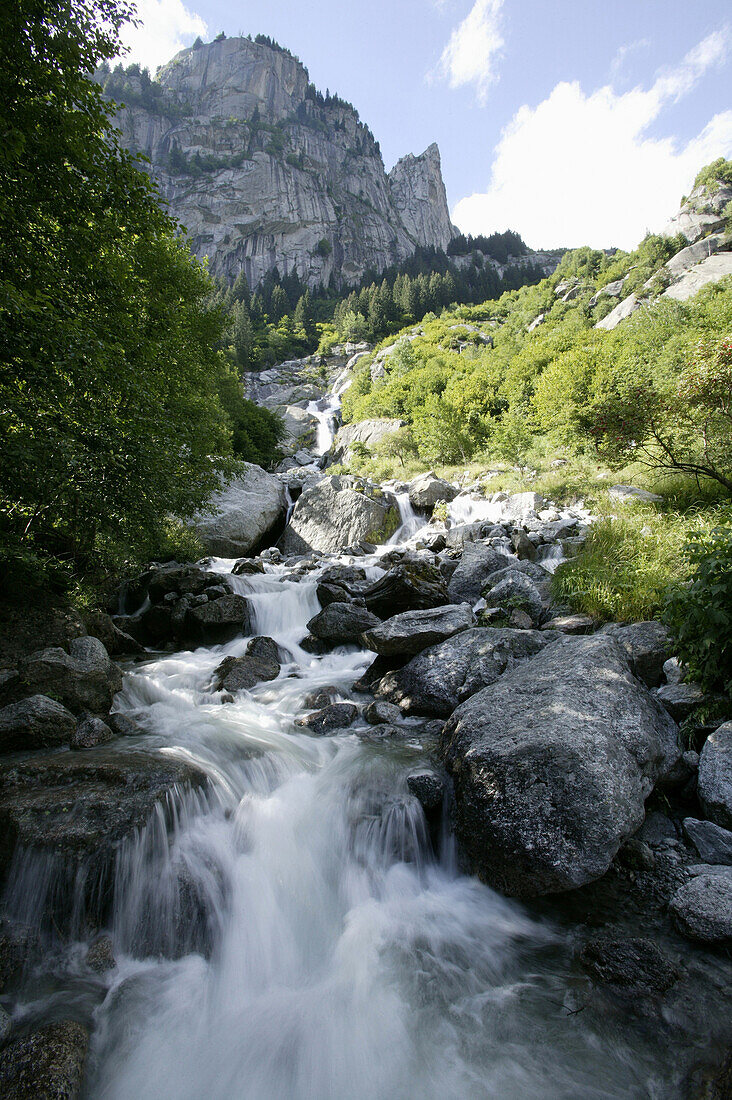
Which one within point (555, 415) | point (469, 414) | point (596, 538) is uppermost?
point (469, 414)

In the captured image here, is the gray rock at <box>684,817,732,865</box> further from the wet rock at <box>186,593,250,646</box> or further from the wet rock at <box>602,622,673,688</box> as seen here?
the wet rock at <box>186,593,250,646</box>

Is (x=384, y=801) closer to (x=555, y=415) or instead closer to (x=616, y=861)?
(x=616, y=861)

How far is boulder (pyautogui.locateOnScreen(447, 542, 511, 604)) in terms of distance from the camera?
10008 millimetres

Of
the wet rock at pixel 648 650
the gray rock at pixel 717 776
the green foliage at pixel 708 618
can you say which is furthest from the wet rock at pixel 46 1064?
the wet rock at pixel 648 650

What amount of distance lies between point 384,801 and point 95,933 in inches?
103

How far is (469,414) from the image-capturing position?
2675 centimetres

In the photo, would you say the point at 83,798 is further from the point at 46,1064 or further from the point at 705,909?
the point at 705,909

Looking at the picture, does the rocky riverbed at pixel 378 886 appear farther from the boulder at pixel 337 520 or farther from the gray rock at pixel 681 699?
the boulder at pixel 337 520

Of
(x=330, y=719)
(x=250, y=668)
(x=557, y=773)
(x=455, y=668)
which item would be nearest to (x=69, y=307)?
(x=250, y=668)

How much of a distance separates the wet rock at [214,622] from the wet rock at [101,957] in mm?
7153

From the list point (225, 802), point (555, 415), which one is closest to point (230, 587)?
point (225, 802)

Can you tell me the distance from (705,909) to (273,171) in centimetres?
16481

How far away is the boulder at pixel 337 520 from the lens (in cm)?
1791

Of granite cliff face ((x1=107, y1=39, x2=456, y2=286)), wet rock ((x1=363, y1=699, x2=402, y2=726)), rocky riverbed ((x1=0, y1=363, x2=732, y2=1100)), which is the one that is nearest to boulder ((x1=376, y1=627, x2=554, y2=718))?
rocky riverbed ((x1=0, y1=363, x2=732, y2=1100))
